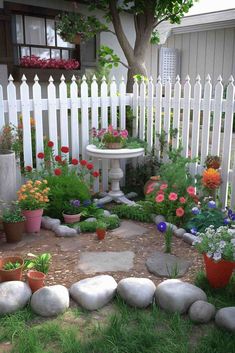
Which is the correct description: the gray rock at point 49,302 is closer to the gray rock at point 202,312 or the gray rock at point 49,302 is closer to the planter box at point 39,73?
the gray rock at point 202,312

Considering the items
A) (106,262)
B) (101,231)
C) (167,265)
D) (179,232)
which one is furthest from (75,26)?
(167,265)

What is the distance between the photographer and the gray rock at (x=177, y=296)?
8.88 ft

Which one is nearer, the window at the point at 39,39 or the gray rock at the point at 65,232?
the gray rock at the point at 65,232

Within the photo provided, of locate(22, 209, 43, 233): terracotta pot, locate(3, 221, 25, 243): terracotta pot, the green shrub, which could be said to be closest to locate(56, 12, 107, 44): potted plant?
the green shrub

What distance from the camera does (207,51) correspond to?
13.0 m

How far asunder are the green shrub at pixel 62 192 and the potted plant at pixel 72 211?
6 cm

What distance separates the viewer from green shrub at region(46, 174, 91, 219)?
4527 mm

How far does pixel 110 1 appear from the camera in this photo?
6863mm

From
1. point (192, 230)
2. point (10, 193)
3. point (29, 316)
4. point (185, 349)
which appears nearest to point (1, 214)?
point (10, 193)

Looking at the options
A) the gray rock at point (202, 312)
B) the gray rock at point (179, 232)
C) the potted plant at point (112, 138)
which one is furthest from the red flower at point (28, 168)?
the gray rock at point (202, 312)

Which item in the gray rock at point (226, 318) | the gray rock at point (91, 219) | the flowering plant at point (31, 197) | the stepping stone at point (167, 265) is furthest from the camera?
the gray rock at point (91, 219)

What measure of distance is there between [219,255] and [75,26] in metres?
5.72

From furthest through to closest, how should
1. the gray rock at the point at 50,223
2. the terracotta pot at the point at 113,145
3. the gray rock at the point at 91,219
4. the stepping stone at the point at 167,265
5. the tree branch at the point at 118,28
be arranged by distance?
1. the tree branch at the point at 118,28
2. the terracotta pot at the point at 113,145
3. the gray rock at the point at 91,219
4. the gray rock at the point at 50,223
5. the stepping stone at the point at 167,265

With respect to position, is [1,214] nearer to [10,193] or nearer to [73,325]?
[10,193]
